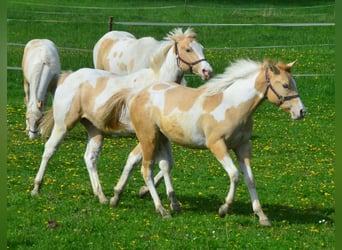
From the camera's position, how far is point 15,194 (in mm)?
8625

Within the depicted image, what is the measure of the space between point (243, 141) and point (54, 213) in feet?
6.52

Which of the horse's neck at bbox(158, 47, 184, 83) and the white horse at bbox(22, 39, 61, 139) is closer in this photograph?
the horse's neck at bbox(158, 47, 184, 83)

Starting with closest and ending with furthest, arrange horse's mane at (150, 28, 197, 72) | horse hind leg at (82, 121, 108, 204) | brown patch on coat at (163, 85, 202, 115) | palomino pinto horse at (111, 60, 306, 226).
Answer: palomino pinto horse at (111, 60, 306, 226)
brown patch on coat at (163, 85, 202, 115)
horse hind leg at (82, 121, 108, 204)
horse's mane at (150, 28, 197, 72)

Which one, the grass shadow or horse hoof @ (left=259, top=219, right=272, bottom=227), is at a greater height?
horse hoof @ (left=259, top=219, right=272, bottom=227)

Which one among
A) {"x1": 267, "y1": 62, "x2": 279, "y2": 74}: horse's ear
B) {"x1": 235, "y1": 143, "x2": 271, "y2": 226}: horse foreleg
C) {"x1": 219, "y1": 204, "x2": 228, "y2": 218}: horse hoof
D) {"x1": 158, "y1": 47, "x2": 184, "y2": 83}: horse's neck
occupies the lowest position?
{"x1": 219, "y1": 204, "x2": 228, "y2": 218}: horse hoof

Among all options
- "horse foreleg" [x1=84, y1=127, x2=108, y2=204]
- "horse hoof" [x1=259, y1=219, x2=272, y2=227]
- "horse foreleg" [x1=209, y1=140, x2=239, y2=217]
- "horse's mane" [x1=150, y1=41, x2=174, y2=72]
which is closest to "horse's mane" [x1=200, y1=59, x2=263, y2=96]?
"horse foreleg" [x1=209, y1=140, x2=239, y2=217]

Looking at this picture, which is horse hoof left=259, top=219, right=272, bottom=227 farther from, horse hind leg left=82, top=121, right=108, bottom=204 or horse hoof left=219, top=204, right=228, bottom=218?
horse hind leg left=82, top=121, right=108, bottom=204

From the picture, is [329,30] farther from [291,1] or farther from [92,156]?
[92,156]

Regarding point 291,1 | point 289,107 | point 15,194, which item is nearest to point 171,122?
point 289,107

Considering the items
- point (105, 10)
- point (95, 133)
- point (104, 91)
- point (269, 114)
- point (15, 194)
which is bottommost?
point (105, 10)

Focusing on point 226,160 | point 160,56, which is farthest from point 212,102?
point 160,56

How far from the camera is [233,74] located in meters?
7.72

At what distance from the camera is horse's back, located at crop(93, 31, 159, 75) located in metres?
→ 13.4

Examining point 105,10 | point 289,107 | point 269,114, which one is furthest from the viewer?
point 105,10
